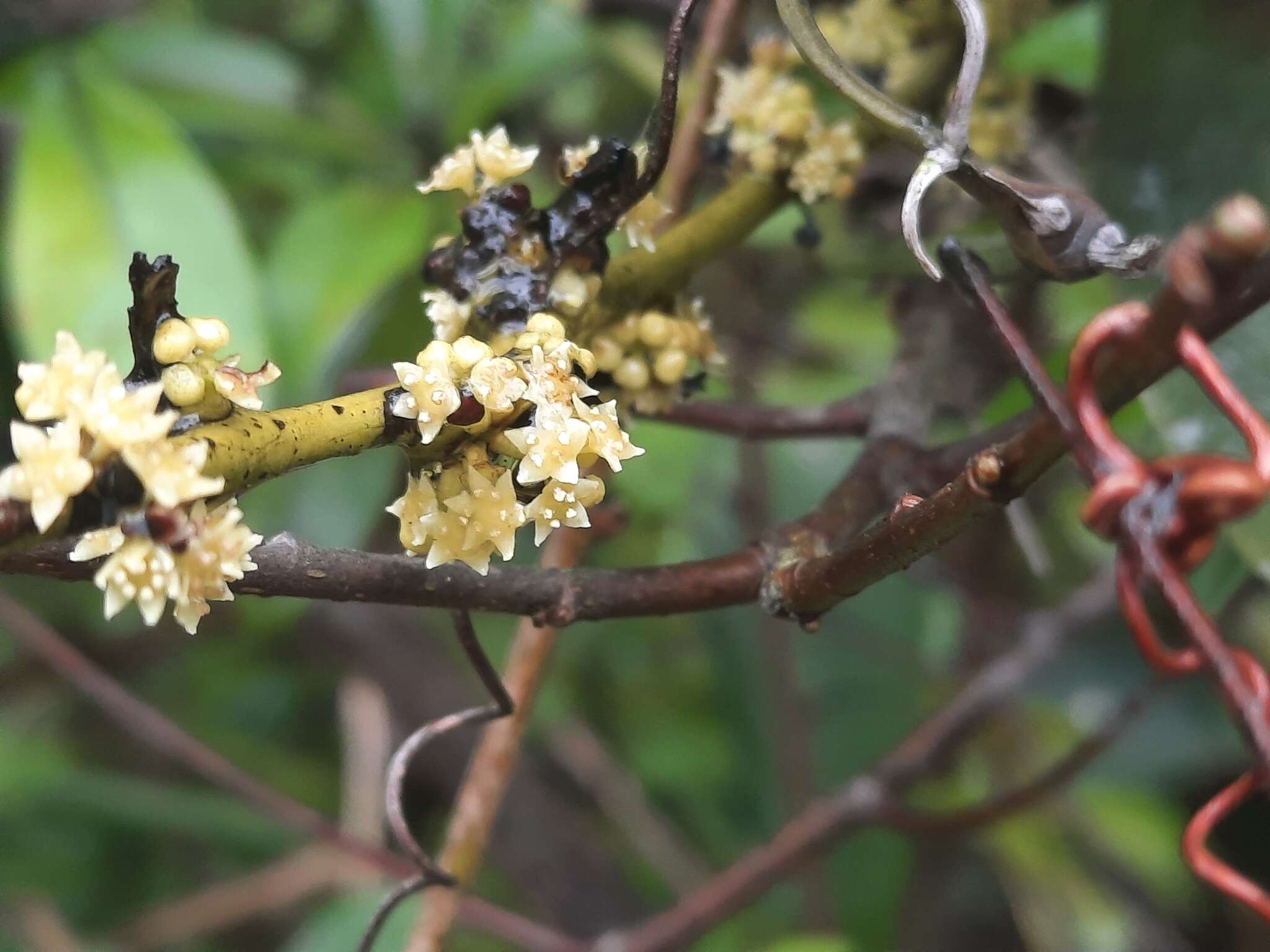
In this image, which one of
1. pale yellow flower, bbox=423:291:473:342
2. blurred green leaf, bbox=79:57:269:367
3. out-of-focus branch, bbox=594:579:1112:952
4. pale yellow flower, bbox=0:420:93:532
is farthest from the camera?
out-of-focus branch, bbox=594:579:1112:952

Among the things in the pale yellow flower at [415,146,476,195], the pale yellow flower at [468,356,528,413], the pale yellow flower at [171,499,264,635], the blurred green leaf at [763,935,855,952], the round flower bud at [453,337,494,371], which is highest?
the pale yellow flower at [415,146,476,195]

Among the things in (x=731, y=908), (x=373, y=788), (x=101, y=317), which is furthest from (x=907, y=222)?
(x=373, y=788)

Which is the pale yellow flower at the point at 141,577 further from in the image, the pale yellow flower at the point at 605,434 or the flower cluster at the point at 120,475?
the pale yellow flower at the point at 605,434

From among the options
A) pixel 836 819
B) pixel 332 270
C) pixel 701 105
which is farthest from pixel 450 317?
pixel 836 819

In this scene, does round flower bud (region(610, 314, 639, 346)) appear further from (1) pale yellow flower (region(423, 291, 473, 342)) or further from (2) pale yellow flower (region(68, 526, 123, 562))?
(2) pale yellow flower (region(68, 526, 123, 562))

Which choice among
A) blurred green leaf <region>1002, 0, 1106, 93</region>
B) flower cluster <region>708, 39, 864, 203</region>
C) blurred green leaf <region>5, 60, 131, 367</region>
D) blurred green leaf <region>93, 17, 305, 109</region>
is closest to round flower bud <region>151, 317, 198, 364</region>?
flower cluster <region>708, 39, 864, 203</region>

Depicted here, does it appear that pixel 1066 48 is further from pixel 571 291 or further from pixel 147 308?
pixel 147 308

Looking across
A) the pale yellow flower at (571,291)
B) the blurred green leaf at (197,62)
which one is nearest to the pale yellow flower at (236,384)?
the pale yellow flower at (571,291)
